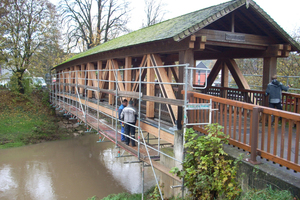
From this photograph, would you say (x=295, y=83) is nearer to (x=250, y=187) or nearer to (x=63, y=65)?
(x=250, y=187)

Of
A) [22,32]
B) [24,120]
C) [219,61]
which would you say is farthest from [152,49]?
[22,32]

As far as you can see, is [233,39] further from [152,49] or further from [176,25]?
[152,49]

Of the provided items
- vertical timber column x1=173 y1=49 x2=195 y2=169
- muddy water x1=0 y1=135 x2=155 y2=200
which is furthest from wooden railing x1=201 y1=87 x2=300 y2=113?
muddy water x1=0 y1=135 x2=155 y2=200

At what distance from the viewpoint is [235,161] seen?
4316 millimetres

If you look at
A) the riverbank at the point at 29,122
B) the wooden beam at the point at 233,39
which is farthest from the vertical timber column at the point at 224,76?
the riverbank at the point at 29,122

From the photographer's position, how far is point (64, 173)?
38.8ft

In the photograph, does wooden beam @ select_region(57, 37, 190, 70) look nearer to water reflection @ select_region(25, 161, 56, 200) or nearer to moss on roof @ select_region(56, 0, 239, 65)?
moss on roof @ select_region(56, 0, 239, 65)

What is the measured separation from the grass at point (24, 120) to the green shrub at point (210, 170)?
46.4 ft

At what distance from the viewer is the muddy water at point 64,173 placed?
32.6 feet

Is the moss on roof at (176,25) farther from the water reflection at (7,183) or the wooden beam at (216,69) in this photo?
the water reflection at (7,183)

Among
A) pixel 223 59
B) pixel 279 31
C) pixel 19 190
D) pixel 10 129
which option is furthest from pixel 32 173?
pixel 279 31

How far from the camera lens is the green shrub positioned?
13.7 feet

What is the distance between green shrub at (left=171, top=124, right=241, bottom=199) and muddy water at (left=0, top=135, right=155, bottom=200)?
19.0 ft

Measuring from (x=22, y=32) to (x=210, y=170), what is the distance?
63.7ft
